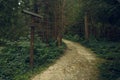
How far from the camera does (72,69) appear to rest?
51.4ft

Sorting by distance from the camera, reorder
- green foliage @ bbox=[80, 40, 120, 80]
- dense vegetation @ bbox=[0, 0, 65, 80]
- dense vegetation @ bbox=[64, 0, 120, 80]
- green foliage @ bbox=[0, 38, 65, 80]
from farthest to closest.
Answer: green foliage @ bbox=[0, 38, 65, 80] < green foliage @ bbox=[80, 40, 120, 80] < dense vegetation @ bbox=[0, 0, 65, 80] < dense vegetation @ bbox=[64, 0, 120, 80]

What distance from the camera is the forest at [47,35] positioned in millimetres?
13812

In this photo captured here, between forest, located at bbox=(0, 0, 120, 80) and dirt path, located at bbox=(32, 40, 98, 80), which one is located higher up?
forest, located at bbox=(0, 0, 120, 80)

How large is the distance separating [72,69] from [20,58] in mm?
4335

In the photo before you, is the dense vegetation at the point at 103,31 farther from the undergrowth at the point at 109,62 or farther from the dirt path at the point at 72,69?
the dirt path at the point at 72,69

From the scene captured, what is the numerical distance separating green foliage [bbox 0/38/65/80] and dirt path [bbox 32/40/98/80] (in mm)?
851

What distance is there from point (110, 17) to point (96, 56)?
6413 millimetres

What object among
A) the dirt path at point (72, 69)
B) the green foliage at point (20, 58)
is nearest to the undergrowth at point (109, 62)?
the dirt path at point (72, 69)

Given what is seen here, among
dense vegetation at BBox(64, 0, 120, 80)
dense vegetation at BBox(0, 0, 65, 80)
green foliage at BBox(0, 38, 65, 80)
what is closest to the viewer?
dense vegetation at BBox(64, 0, 120, 80)

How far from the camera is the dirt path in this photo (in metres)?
14.2

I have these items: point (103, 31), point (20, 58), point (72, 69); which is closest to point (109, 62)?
point (72, 69)

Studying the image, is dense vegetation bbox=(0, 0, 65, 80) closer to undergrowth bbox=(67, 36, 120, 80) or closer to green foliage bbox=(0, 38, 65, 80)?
green foliage bbox=(0, 38, 65, 80)

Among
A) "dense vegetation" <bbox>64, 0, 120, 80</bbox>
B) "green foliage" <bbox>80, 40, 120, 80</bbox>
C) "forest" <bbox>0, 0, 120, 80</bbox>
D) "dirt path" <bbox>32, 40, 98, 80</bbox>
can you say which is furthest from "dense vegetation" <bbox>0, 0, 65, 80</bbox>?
"dense vegetation" <bbox>64, 0, 120, 80</bbox>

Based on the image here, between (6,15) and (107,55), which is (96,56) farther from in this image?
(6,15)
